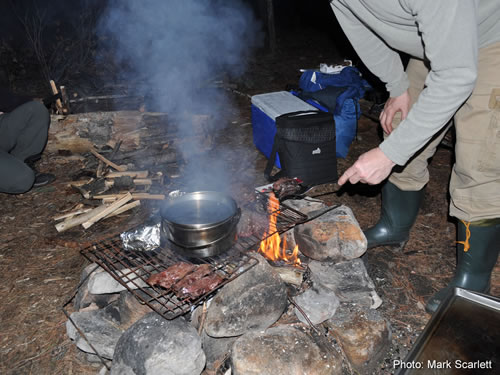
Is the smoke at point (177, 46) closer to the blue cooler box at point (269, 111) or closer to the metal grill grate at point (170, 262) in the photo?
the blue cooler box at point (269, 111)

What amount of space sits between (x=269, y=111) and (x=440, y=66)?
3.47 m

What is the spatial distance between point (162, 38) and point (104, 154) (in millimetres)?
5489

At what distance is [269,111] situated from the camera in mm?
5363

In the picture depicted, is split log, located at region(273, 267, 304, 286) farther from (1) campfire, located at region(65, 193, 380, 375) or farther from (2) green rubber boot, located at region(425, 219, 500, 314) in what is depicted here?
(2) green rubber boot, located at region(425, 219, 500, 314)

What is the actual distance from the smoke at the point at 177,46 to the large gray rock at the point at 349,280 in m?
5.11

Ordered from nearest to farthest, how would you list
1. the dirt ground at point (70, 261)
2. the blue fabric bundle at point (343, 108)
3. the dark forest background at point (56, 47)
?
the dirt ground at point (70, 261)
the blue fabric bundle at point (343, 108)
the dark forest background at point (56, 47)

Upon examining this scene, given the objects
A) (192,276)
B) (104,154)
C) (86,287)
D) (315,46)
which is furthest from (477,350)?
(315,46)

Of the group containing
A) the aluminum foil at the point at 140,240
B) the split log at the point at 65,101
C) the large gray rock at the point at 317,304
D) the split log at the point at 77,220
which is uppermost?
the split log at the point at 65,101

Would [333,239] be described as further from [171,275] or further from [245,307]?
[171,275]

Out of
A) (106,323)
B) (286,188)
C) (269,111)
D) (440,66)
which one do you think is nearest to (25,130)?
(269,111)

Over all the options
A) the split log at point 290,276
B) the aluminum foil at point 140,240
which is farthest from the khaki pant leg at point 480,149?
the aluminum foil at point 140,240

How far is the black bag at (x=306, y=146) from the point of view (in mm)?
4871

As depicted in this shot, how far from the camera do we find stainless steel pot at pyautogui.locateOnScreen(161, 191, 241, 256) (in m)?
2.58

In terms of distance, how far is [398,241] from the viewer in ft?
12.6
